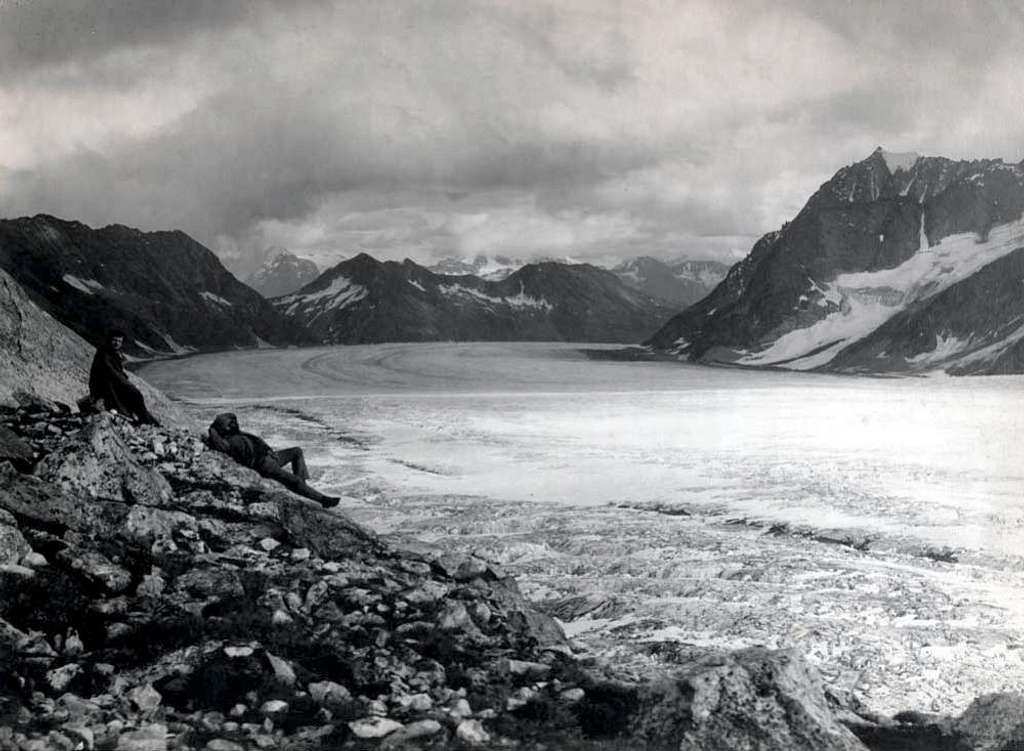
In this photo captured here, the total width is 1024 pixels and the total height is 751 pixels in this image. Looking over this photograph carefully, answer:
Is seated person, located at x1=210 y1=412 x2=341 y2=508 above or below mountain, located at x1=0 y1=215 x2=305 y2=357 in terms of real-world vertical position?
below

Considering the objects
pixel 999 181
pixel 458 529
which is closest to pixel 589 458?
pixel 458 529

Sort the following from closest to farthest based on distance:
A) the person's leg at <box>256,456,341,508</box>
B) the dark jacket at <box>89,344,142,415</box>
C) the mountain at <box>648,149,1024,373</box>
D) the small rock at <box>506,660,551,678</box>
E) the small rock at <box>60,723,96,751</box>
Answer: the small rock at <box>60,723,96,751</box> < the small rock at <box>506,660,551,678</box> < the dark jacket at <box>89,344,142,415</box> < the person's leg at <box>256,456,341,508</box> < the mountain at <box>648,149,1024,373</box>

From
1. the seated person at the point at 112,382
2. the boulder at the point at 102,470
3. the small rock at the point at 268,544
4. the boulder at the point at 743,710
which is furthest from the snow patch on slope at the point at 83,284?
the boulder at the point at 743,710

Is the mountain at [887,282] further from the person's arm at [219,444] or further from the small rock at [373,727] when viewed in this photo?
the small rock at [373,727]

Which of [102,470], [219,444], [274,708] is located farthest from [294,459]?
[274,708]

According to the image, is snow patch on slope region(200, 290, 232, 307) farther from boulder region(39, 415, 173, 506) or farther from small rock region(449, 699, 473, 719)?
small rock region(449, 699, 473, 719)

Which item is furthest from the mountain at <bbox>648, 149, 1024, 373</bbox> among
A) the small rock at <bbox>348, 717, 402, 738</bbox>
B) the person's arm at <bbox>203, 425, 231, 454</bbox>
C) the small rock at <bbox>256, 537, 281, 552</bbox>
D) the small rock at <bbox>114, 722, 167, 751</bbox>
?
the small rock at <bbox>114, 722, 167, 751</bbox>

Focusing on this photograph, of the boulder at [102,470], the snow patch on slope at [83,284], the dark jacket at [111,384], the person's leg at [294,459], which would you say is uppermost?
the snow patch on slope at [83,284]
